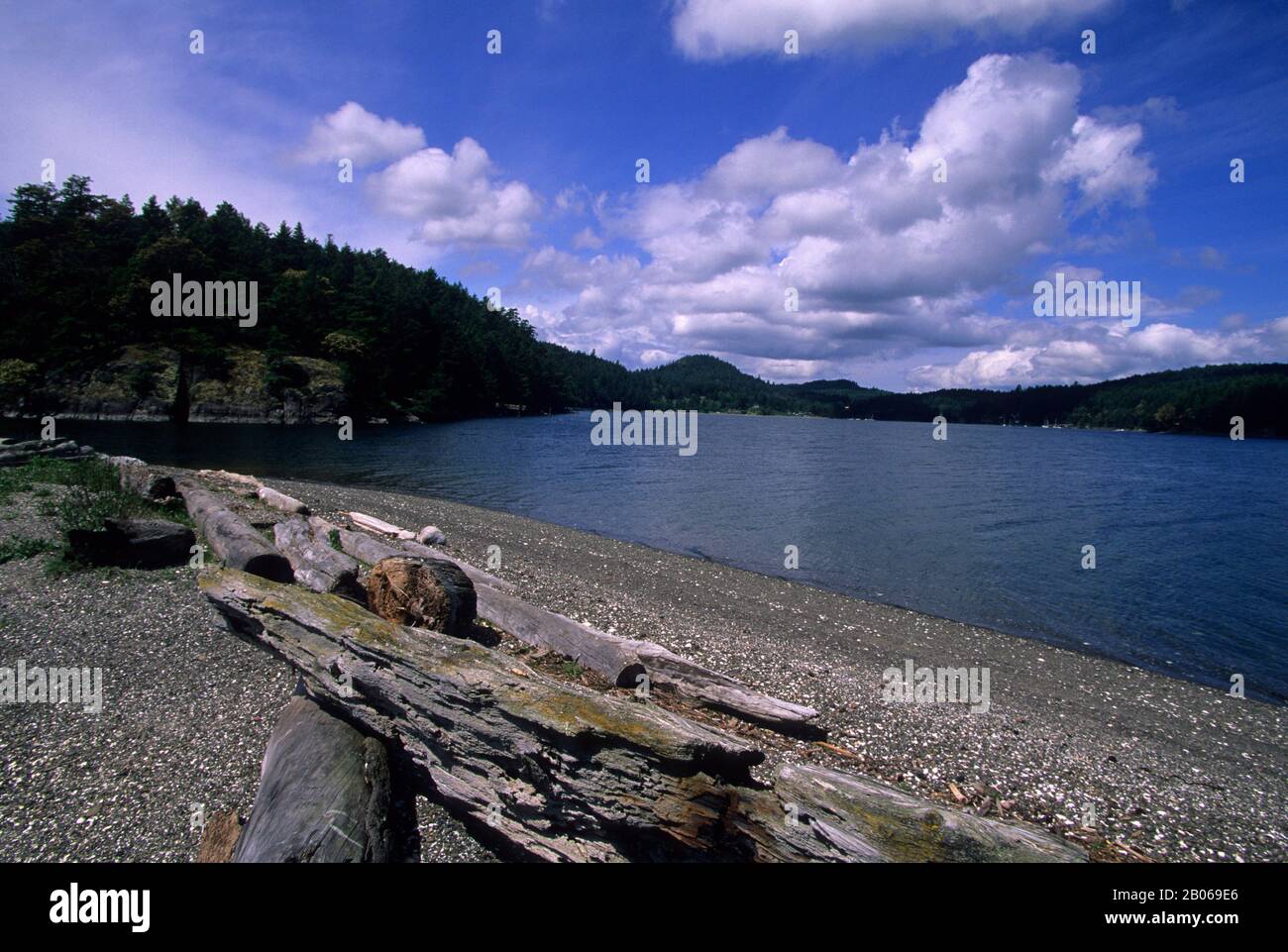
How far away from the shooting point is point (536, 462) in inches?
2096

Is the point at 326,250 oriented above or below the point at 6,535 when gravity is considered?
above

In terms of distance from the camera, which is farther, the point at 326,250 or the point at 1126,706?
the point at 326,250

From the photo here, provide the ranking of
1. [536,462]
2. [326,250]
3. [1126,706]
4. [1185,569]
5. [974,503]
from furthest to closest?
[326,250] < [536,462] < [974,503] < [1185,569] < [1126,706]

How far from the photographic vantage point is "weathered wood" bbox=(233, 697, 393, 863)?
4.55m

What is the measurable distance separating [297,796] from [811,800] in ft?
14.2

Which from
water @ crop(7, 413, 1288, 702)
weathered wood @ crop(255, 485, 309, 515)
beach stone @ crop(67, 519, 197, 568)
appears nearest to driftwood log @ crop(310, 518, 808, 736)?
beach stone @ crop(67, 519, 197, 568)

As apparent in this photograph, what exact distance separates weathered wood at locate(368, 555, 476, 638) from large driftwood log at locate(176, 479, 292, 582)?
2.38 meters

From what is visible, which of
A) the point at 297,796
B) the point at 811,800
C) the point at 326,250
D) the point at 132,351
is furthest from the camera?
the point at 326,250

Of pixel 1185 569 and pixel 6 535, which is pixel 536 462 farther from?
pixel 1185 569
